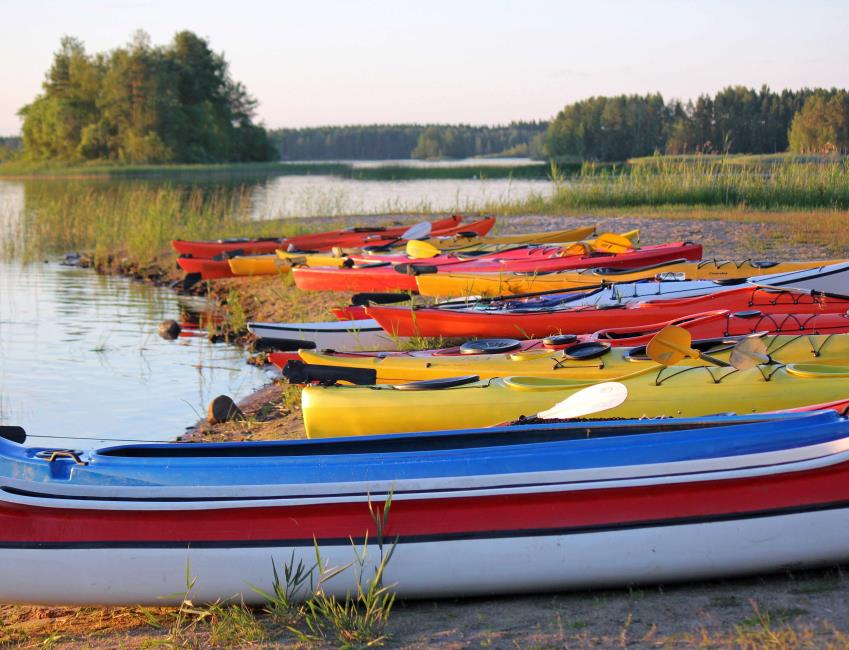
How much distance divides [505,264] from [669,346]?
4626 mm

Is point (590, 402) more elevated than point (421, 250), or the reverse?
point (421, 250)

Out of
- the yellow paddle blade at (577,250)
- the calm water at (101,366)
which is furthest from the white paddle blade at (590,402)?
the yellow paddle blade at (577,250)

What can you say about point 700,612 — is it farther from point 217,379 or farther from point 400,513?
point 217,379

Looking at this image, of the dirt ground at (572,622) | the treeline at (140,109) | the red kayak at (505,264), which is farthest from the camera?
the treeline at (140,109)

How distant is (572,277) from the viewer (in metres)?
8.60

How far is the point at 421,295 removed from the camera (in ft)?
30.5

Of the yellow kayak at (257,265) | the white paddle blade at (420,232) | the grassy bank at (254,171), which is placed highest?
the grassy bank at (254,171)

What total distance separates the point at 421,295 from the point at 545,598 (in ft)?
19.8

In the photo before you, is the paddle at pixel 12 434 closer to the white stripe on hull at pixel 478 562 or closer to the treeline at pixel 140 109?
the white stripe on hull at pixel 478 562

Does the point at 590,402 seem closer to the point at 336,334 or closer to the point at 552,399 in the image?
the point at 552,399

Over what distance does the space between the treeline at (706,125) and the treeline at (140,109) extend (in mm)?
24620

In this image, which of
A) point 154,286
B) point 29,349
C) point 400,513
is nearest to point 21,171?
point 154,286

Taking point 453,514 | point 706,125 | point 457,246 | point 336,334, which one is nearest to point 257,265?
point 457,246

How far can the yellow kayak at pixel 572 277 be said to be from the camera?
8.32m
